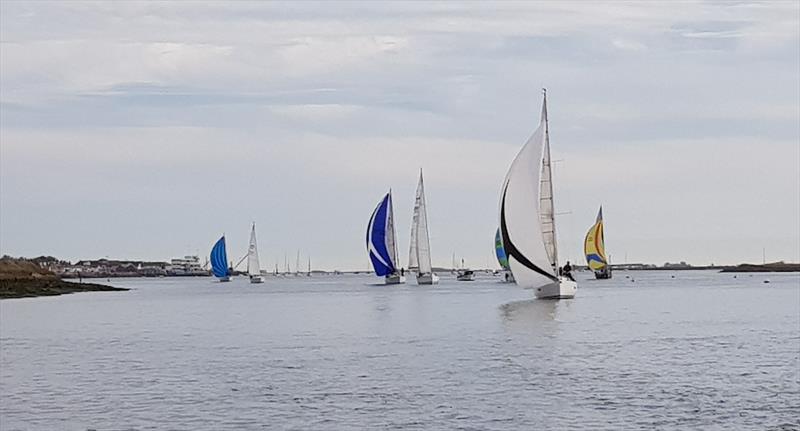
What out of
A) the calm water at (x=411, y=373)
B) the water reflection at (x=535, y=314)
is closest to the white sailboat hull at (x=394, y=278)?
the water reflection at (x=535, y=314)

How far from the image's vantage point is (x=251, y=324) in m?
46.6

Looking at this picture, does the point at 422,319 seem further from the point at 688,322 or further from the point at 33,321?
the point at 33,321

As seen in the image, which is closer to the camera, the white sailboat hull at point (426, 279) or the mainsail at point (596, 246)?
the white sailboat hull at point (426, 279)

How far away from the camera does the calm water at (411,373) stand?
64.9 feet

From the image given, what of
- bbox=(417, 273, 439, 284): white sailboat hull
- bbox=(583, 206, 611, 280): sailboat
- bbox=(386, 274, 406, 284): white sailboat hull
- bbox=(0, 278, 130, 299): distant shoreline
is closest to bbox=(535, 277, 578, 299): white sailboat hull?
bbox=(0, 278, 130, 299): distant shoreline

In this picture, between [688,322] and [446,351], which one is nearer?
[446,351]

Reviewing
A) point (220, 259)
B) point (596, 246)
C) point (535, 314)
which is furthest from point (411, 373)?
point (220, 259)

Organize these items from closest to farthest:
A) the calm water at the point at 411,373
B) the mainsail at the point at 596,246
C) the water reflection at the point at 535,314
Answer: the calm water at the point at 411,373
the water reflection at the point at 535,314
the mainsail at the point at 596,246

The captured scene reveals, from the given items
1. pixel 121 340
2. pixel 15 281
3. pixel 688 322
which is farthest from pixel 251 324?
pixel 15 281

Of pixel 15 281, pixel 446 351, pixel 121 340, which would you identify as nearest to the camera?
pixel 446 351

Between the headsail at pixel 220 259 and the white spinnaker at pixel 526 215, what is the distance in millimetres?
95527

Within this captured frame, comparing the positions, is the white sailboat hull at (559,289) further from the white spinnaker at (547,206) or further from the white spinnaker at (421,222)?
the white spinnaker at (421,222)

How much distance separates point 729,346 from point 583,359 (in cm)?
560

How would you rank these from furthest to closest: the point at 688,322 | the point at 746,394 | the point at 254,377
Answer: the point at 688,322 → the point at 254,377 → the point at 746,394
